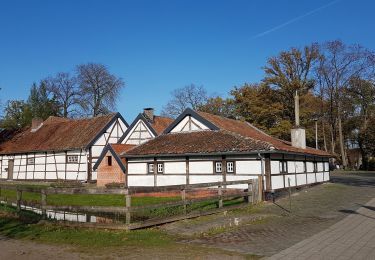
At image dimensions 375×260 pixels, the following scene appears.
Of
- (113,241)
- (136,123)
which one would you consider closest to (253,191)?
(113,241)

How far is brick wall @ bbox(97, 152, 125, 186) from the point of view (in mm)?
30922

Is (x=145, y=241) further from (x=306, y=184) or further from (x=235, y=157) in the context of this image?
(x=306, y=184)

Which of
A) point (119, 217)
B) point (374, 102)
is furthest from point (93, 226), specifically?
point (374, 102)

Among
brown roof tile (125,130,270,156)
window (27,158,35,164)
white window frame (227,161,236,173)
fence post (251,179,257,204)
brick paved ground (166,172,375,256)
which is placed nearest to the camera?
brick paved ground (166,172,375,256)

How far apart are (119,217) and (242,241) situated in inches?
227

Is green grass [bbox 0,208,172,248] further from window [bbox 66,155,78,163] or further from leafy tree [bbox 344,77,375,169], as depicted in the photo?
leafy tree [bbox 344,77,375,169]

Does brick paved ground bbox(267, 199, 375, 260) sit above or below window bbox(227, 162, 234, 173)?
below

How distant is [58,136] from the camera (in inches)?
1592

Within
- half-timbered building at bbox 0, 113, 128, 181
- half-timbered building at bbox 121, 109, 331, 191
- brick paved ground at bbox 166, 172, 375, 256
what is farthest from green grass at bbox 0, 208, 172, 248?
half-timbered building at bbox 0, 113, 128, 181

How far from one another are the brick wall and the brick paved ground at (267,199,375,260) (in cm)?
2097

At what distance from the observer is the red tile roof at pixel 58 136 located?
3738 centimetres

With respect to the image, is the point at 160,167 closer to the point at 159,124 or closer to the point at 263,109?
the point at 159,124

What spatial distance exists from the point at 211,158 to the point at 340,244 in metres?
13.5

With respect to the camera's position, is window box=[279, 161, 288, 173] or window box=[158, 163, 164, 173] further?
window box=[158, 163, 164, 173]
